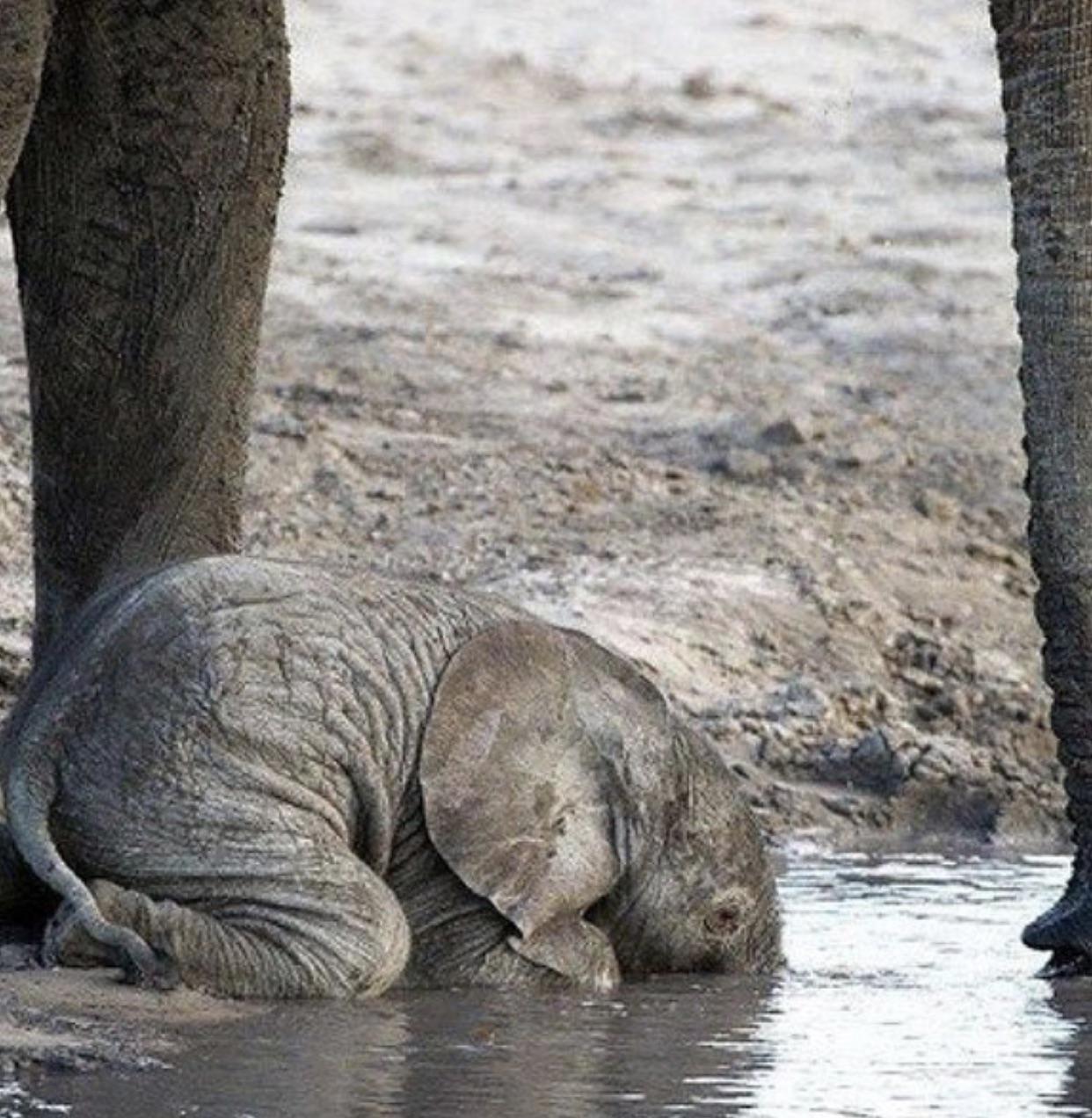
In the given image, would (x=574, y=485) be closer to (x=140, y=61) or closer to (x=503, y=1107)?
(x=140, y=61)

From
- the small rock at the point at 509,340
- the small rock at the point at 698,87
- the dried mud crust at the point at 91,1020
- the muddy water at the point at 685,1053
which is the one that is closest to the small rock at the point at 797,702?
the muddy water at the point at 685,1053

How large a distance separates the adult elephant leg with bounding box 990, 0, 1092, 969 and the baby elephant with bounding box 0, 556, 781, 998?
63 centimetres

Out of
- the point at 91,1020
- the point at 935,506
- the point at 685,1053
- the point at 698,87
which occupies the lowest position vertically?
the point at 685,1053

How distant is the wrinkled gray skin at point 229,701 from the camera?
663cm

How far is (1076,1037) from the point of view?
21.4ft

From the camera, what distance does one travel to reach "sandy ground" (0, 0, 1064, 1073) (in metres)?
9.96

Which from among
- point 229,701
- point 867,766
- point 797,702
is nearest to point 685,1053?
point 229,701

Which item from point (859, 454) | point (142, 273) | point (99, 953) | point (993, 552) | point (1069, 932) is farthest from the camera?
point (859, 454)

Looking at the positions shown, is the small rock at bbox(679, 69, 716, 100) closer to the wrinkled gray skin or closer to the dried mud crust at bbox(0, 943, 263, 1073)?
the wrinkled gray skin

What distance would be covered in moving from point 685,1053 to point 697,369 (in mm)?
6340

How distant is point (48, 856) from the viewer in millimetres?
6543

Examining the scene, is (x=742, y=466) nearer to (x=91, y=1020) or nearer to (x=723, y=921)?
(x=723, y=921)

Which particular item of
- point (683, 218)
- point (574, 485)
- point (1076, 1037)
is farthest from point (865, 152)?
point (1076, 1037)

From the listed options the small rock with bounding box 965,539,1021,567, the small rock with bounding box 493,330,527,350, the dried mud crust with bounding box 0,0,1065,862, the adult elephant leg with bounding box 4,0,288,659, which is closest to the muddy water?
the adult elephant leg with bounding box 4,0,288,659
